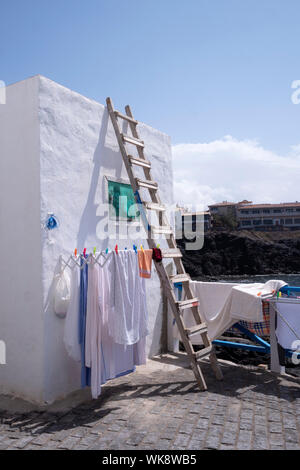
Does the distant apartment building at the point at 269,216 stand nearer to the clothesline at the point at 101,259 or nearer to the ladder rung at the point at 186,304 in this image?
the ladder rung at the point at 186,304

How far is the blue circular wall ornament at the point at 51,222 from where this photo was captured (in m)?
4.45

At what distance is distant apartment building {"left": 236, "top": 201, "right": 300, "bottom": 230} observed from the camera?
7056 centimetres

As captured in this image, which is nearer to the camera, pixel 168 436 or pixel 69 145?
pixel 168 436

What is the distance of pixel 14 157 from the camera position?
468 cm

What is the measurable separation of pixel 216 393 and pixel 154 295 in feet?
7.21

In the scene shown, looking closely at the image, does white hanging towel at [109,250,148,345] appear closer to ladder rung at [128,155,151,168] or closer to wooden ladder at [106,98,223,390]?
wooden ladder at [106,98,223,390]

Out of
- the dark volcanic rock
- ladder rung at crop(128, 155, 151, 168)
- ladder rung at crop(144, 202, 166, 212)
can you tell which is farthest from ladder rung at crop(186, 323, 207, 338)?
the dark volcanic rock

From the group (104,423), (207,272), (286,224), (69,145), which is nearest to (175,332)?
(104,423)

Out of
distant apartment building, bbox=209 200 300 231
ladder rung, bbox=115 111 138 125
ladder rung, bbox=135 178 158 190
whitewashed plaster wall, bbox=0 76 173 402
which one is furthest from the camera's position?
distant apartment building, bbox=209 200 300 231

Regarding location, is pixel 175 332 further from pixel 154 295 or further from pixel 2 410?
pixel 2 410

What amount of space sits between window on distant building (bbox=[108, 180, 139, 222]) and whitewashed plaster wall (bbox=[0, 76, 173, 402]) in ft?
0.48

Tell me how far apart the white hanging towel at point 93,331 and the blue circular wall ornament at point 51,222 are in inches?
27.1

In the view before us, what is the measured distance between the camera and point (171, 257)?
5074mm

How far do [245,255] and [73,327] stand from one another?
2873 inches
